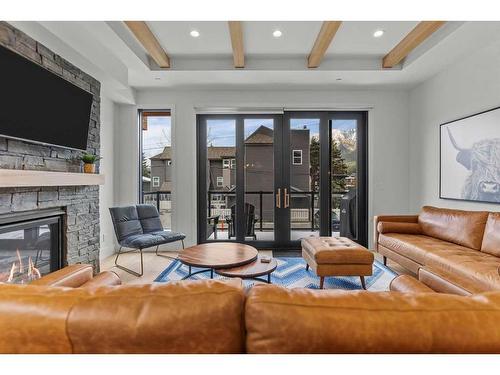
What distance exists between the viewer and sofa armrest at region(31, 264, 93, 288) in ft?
4.70

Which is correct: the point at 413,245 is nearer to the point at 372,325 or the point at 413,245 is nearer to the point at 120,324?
the point at 372,325

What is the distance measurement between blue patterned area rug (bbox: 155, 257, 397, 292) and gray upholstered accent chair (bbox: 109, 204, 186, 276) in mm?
390

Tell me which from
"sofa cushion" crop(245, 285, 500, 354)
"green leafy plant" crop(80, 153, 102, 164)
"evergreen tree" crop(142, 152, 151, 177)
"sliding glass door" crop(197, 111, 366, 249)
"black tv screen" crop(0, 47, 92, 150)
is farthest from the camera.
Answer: "evergreen tree" crop(142, 152, 151, 177)

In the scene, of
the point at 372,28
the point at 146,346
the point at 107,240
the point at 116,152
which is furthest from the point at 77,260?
the point at 372,28

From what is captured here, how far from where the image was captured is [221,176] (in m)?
4.33

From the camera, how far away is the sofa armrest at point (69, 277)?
4.70ft

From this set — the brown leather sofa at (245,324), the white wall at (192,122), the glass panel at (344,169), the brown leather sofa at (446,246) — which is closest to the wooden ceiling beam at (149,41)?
the white wall at (192,122)

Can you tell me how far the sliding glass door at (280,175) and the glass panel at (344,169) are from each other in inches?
0.6

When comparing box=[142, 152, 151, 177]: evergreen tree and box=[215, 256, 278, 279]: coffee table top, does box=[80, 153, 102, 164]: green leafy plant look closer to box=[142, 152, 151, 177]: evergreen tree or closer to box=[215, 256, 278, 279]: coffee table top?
box=[142, 152, 151, 177]: evergreen tree

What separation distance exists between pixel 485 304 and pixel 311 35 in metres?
2.96

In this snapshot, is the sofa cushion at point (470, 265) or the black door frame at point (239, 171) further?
the black door frame at point (239, 171)

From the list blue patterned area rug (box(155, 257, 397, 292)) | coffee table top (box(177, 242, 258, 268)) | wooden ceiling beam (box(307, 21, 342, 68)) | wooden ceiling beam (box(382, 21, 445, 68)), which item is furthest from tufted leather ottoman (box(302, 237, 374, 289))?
wooden ceiling beam (box(382, 21, 445, 68))

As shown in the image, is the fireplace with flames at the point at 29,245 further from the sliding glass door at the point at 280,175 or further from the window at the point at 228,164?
the window at the point at 228,164

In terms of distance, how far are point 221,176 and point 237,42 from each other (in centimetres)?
211
